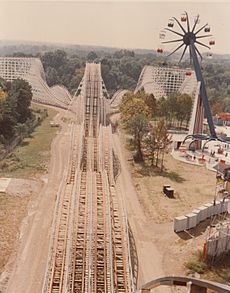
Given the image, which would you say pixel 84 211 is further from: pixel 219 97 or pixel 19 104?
pixel 219 97

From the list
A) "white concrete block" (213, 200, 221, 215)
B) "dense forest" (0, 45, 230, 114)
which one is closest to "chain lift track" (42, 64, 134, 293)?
"white concrete block" (213, 200, 221, 215)

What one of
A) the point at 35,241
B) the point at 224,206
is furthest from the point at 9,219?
the point at 224,206

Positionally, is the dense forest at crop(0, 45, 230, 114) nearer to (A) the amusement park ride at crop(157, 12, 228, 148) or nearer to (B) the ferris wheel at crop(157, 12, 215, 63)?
(A) the amusement park ride at crop(157, 12, 228, 148)

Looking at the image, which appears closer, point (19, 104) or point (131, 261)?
point (131, 261)

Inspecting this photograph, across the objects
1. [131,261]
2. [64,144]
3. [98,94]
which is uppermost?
[98,94]

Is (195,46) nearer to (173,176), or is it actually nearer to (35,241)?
(173,176)

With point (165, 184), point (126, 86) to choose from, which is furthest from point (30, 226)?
point (126, 86)
